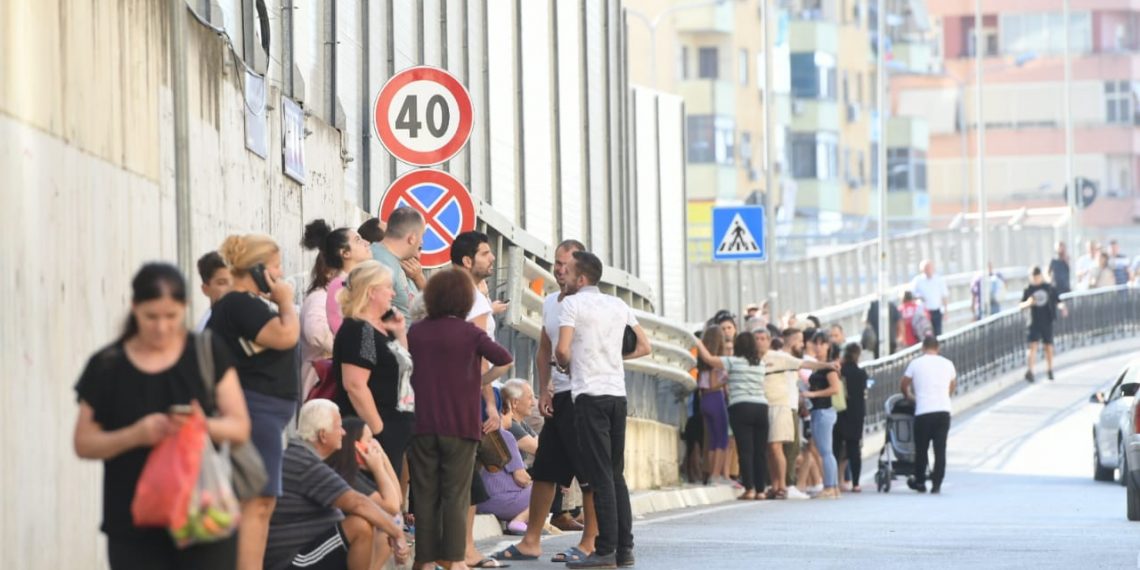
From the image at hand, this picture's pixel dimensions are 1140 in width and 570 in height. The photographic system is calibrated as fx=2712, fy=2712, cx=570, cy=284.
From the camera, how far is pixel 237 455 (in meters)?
7.92

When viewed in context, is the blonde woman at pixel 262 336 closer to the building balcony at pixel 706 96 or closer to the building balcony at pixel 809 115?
the building balcony at pixel 706 96

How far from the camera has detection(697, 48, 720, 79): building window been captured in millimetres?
92188

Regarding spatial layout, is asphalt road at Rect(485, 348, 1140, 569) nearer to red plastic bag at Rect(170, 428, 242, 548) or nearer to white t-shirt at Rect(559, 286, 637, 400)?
white t-shirt at Rect(559, 286, 637, 400)

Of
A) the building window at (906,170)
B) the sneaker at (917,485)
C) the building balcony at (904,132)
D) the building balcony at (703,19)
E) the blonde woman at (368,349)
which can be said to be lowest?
the sneaker at (917,485)

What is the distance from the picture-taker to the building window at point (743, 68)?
93.6m

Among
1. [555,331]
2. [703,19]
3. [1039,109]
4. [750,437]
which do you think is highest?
[703,19]

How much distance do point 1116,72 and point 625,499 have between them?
94.9m

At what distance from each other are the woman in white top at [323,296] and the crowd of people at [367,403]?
1cm

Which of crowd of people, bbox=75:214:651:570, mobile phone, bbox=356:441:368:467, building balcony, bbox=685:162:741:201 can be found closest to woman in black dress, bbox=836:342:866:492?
crowd of people, bbox=75:214:651:570

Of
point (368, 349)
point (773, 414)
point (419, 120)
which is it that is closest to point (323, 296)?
point (368, 349)

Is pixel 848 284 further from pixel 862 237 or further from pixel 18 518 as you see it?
pixel 18 518

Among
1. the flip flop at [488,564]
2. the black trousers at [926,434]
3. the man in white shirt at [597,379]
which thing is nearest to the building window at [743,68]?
the black trousers at [926,434]

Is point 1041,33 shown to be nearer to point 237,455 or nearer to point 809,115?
point 809,115

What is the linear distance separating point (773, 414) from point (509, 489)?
1029 centimetres
